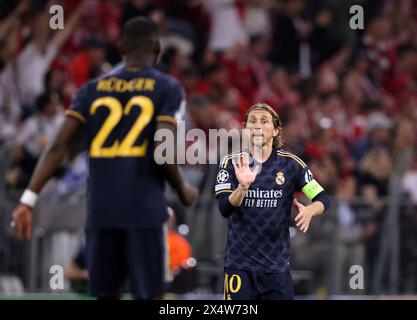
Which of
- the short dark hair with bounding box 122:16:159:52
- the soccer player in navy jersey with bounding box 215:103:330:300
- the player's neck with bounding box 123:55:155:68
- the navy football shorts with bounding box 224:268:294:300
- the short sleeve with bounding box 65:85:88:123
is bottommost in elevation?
the navy football shorts with bounding box 224:268:294:300

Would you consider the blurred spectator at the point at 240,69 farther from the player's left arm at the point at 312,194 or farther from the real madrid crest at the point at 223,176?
the real madrid crest at the point at 223,176

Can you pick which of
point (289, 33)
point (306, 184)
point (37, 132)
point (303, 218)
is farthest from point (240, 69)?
point (303, 218)

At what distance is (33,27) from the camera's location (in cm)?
1600

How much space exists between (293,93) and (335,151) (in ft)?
6.64

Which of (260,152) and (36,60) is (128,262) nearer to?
(260,152)

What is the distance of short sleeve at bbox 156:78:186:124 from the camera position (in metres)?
7.25

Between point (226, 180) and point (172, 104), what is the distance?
0.60m

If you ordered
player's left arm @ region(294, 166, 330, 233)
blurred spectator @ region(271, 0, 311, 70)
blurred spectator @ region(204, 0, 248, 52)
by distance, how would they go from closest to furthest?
1. player's left arm @ region(294, 166, 330, 233)
2. blurred spectator @ region(204, 0, 248, 52)
3. blurred spectator @ region(271, 0, 311, 70)

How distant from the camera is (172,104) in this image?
7.30 m

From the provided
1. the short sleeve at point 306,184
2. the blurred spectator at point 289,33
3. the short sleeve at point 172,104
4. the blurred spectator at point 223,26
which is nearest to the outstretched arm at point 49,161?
the short sleeve at point 172,104

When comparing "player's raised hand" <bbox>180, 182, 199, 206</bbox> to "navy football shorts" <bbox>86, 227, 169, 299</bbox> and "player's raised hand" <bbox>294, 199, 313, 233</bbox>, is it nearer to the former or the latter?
"navy football shorts" <bbox>86, 227, 169, 299</bbox>

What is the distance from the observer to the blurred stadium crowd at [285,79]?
1412 centimetres

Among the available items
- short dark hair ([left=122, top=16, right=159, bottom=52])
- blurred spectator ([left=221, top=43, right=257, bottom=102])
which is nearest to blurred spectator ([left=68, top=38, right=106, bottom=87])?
blurred spectator ([left=221, top=43, right=257, bottom=102])

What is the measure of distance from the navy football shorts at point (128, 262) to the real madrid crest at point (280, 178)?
846mm
